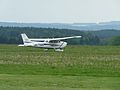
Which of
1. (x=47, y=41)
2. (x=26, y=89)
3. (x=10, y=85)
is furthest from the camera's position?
(x=47, y=41)

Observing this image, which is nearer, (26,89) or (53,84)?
(26,89)

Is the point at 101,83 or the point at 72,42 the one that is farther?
the point at 72,42

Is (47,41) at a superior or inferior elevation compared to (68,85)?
inferior

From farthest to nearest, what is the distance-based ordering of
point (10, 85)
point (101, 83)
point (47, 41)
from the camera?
point (47, 41), point (101, 83), point (10, 85)

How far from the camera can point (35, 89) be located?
18.5m

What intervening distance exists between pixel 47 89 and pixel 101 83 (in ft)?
13.0

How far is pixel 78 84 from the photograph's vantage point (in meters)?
20.9

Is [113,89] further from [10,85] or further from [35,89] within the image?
[10,85]

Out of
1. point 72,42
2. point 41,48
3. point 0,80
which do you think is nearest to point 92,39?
point 72,42

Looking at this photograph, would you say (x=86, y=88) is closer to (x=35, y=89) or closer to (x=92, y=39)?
(x=35, y=89)

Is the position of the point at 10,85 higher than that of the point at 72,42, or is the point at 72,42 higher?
the point at 10,85

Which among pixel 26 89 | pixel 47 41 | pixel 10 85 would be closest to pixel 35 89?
pixel 26 89

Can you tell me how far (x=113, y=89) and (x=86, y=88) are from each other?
1212 mm

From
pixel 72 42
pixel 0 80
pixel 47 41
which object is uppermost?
pixel 0 80
